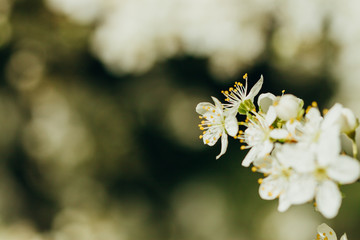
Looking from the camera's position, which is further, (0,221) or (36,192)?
(36,192)

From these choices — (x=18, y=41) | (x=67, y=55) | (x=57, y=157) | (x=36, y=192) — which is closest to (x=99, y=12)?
(x=67, y=55)

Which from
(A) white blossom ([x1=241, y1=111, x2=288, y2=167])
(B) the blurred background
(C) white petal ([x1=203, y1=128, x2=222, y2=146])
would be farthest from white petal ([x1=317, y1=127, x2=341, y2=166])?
(B) the blurred background

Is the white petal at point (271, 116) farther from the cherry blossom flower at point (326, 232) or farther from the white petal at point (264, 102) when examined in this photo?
the cherry blossom flower at point (326, 232)

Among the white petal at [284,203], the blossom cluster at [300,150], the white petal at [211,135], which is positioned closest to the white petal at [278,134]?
the blossom cluster at [300,150]

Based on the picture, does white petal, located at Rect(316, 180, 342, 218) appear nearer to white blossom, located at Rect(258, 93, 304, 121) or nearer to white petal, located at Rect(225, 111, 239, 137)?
white blossom, located at Rect(258, 93, 304, 121)

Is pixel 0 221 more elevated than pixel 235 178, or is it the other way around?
pixel 0 221

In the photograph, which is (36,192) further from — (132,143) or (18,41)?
(18,41)
